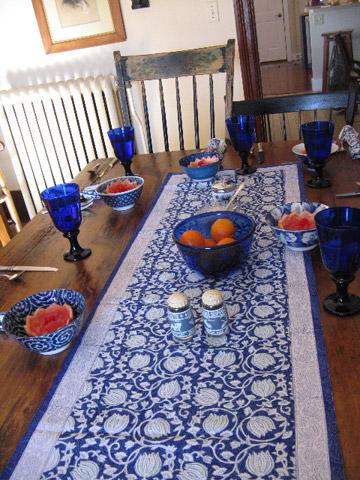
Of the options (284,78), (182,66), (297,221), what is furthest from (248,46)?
(284,78)

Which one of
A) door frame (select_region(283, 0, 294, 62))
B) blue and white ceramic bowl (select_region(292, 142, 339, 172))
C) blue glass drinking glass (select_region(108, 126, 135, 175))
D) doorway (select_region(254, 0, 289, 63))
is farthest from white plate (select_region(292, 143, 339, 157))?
door frame (select_region(283, 0, 294, 62))

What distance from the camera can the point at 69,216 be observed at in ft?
3.37

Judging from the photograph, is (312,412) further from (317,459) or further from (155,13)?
(155,13)

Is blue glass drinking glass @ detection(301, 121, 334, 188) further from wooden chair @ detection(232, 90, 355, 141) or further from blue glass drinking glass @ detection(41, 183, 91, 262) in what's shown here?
blue glass drinking glass @ detection(41, 183, 91, 262)

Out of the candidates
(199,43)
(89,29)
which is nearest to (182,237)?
(199,43)

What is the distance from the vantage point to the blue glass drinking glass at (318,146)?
115 centimetres

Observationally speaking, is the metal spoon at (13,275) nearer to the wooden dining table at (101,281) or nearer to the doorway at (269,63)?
the wooden dining table at (101,281)

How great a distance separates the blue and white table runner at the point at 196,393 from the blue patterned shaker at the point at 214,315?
19 millimetres

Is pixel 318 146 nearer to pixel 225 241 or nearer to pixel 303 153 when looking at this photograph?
pixel 303 153

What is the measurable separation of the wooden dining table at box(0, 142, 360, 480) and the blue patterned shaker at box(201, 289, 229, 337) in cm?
15

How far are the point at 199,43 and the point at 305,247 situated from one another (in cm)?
193

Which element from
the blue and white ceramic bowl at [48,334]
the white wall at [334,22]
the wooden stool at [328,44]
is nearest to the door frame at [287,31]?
the white wall at [334,22]

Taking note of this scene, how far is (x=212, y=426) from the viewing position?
59 cm

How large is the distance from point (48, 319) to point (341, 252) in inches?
18.4
